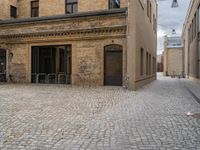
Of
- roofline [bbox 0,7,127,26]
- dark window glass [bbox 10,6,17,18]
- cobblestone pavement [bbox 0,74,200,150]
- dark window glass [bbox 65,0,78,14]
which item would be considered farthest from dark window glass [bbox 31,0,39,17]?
cobblestone pavement [bbox 0,74,200,150]

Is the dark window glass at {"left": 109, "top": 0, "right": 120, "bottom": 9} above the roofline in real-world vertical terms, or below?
above

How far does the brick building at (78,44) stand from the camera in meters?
17.0

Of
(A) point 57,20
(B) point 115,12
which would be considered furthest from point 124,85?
(A) point 57,20

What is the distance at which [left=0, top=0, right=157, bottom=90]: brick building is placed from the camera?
17.0 metres

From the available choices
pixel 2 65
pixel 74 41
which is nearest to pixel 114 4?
pixel 74 41

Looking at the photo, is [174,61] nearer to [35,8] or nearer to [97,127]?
[35,8]

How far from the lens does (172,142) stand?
212 inches

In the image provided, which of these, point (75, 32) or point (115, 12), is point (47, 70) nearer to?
point (75, 32)

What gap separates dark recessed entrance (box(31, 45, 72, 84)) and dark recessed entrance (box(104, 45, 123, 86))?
11.5ft

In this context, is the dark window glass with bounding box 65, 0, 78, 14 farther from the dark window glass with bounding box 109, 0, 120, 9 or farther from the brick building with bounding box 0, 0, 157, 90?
the dark window glass with bounding box 109, 0, 120, 9

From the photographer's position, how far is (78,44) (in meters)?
18.5

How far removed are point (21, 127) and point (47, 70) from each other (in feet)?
50.9

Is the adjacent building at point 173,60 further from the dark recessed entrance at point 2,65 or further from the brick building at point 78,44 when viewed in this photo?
the dark recessed entrance at point 2,65

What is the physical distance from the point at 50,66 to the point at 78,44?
4.80m
